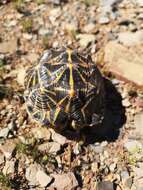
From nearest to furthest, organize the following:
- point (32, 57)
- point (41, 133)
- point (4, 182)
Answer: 1. point (4, 182)
2. point (41, 133)
3. point (32, 57)

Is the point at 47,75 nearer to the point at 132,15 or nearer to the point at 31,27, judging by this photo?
the point at 31,27

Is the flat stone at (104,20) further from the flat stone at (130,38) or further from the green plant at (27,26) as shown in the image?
the green plant at (27,26)

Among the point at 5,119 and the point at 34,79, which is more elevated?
the point at 34,79

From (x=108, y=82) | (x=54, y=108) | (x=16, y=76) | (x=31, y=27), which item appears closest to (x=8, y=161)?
(x=54, y=108)

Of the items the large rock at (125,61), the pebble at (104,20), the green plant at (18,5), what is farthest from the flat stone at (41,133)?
the green plant at (18,5)

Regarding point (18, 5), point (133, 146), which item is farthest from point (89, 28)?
point (133, 146)

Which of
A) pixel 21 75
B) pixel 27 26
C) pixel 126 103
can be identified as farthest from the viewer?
pixel 27 26

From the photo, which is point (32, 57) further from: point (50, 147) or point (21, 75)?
point (50, 147)
